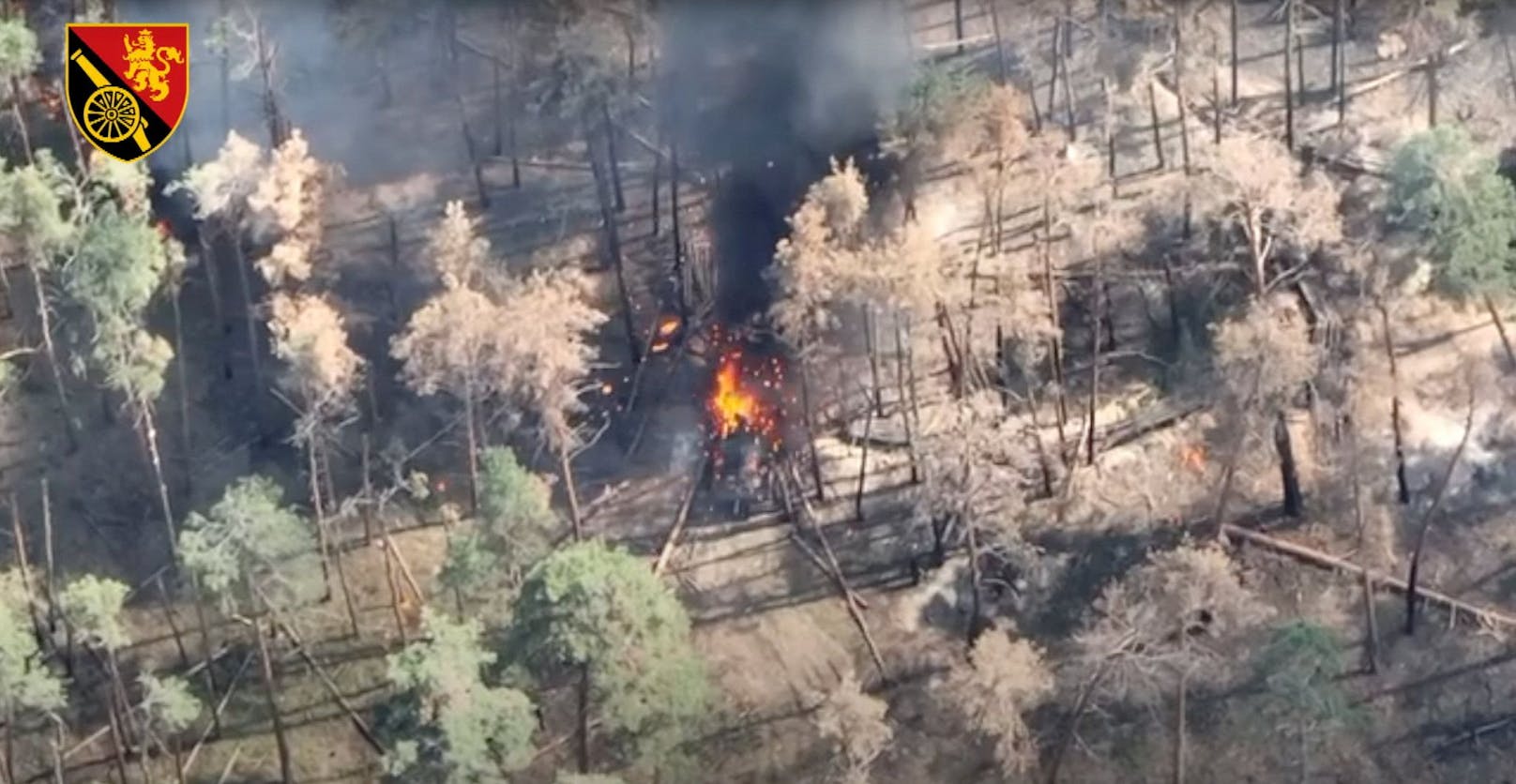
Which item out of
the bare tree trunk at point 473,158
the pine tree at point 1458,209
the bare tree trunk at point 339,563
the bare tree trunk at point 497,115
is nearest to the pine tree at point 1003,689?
the pine tree at point 1458,209

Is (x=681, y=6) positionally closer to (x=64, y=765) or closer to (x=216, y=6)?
(x=216, y=6)

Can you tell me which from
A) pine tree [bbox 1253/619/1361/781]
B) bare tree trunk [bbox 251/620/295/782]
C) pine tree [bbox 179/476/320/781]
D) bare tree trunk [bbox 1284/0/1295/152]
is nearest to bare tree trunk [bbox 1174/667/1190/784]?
pine tree [bbox 1253/619/1361/781]

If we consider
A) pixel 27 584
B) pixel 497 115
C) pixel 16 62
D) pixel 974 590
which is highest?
pixel 16 62

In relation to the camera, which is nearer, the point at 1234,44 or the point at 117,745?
the point at 117,745

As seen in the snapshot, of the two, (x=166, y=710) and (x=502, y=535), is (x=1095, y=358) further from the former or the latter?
(x=166, y=710)

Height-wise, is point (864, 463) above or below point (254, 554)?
below

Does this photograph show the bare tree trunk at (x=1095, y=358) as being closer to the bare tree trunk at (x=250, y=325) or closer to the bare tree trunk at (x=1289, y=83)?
the bare tree trunk at (x=1289, y=83)

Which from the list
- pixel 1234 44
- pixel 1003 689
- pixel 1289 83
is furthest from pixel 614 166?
pixel 1003 689
